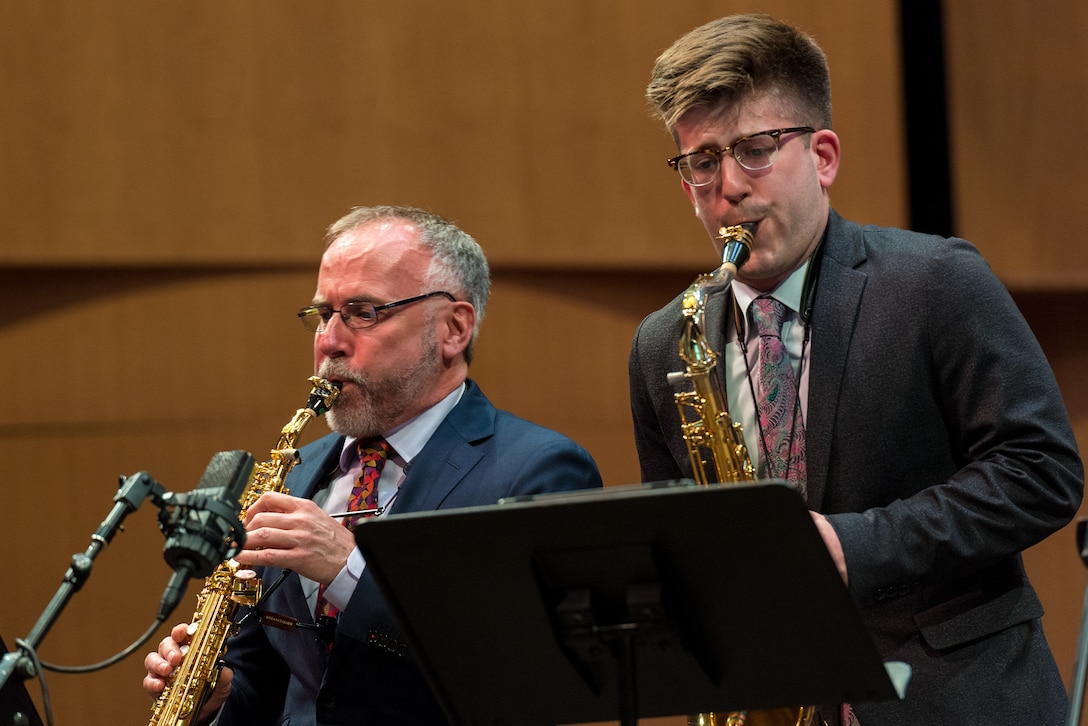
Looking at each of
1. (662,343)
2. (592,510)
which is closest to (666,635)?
(592,510)

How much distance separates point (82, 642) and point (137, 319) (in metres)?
0.78

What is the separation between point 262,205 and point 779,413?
67.5 inches

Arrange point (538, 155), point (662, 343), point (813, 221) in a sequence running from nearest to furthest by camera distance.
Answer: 1. point (813, 221)
2. point (662, 343)
3. point (538, 155)

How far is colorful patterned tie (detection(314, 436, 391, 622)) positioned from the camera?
7.19 ft

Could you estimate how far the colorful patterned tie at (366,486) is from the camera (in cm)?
219

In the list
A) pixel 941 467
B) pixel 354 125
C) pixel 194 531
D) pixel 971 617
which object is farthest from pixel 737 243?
pixel 354 125

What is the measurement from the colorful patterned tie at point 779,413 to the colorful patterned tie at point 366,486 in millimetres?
721

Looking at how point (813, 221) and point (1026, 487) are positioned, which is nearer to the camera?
point (1026, 487)

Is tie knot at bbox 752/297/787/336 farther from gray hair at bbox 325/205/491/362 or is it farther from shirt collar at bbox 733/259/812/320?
gray hair at bbox 325/205/491/362

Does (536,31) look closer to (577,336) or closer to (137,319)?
(577,336)

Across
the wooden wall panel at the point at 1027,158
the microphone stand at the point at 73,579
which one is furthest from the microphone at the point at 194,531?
the wooden wall panel at the point at 1027,158

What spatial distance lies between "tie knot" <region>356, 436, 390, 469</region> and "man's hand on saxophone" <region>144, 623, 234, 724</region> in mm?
433

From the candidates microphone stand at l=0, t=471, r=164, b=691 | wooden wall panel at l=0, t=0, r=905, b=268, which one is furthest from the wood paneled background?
microphone stand at l=0, t=471, r=164, b=691

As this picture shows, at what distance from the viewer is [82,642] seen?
301cm
